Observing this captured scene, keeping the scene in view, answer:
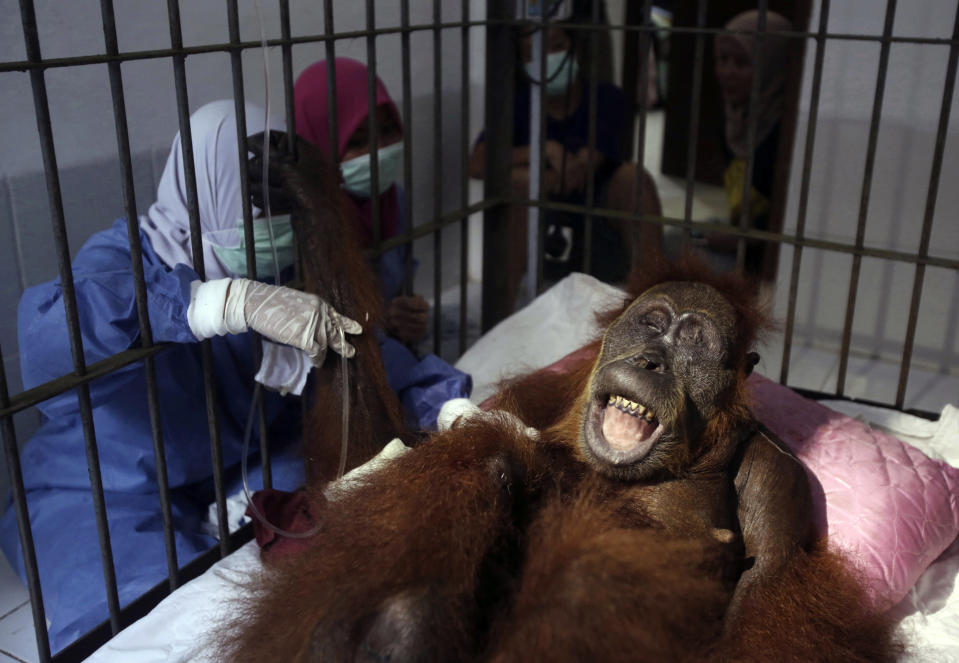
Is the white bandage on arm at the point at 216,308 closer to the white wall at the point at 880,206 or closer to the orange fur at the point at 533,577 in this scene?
the orange fur at the point at 533,577

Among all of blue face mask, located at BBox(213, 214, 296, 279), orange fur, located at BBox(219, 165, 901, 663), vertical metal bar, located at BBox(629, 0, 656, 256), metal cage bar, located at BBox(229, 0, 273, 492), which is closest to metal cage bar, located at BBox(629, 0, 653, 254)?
vertical metal bar, located at BBox(629, 0, 656, 256)

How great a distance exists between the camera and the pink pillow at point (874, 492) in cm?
193

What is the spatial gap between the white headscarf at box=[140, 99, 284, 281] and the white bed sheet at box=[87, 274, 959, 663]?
73cm

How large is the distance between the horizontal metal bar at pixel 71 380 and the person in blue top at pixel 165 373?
0.27 ft

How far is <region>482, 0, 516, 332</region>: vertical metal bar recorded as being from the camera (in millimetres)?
2871

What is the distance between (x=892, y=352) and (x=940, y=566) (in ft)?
5.63

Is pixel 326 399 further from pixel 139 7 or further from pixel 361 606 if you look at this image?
pixel 139 7

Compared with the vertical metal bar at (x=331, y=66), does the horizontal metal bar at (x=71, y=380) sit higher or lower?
lower

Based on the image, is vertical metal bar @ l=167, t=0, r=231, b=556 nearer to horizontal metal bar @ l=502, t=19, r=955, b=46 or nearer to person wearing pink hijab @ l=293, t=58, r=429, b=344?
person wearing pink hijab @ l=293, t=58, r=429, b=344

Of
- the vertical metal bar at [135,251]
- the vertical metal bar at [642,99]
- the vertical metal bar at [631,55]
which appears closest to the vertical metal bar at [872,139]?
the vertical metal bar at [642,99]

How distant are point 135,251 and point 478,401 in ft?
3.56

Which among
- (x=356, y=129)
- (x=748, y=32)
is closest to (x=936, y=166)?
(x=748, y=32)

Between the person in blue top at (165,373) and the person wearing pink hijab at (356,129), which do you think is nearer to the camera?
the person in blue top at (165,373)

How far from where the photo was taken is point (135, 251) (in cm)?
169
